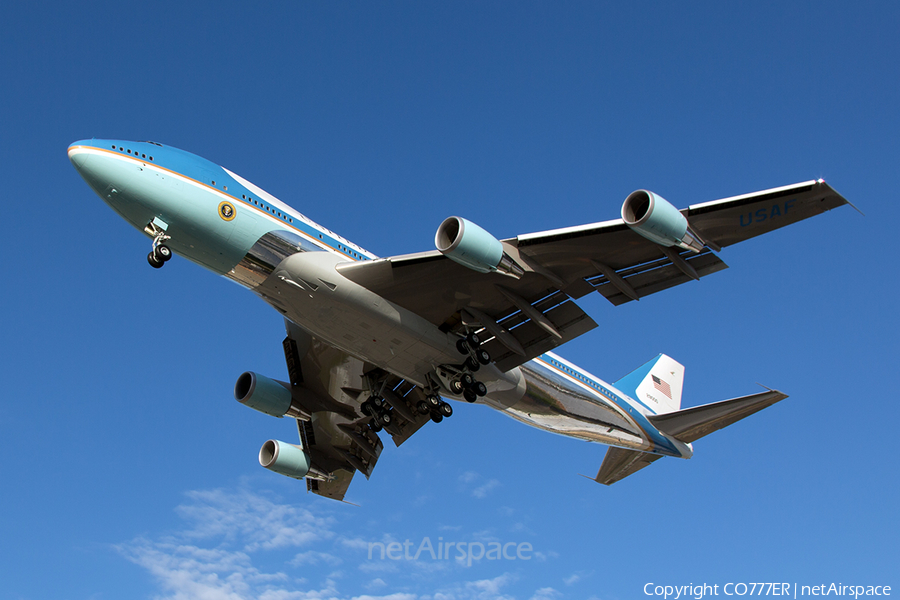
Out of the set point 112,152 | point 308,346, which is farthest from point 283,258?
point 308,346

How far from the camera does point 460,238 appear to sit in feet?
58.7

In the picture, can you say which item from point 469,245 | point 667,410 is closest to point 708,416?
point 667,410

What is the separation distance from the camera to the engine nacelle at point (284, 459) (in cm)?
2752

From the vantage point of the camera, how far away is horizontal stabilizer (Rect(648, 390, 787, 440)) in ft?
81.0

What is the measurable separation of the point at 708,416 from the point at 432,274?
13.4 m

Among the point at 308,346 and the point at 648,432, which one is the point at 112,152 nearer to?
the point at 308,346

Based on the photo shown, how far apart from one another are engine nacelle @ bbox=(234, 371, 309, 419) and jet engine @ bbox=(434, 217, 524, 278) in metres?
10.6

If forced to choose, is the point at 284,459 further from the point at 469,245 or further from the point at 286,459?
the point at 469,245

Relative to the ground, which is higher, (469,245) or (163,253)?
(469,245)

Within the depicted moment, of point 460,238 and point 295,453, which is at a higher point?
point 460,238

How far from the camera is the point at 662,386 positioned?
32844 mm

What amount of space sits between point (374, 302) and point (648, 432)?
1389cm

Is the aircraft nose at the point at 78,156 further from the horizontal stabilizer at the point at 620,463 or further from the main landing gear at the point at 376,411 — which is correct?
the horizontal stabilizer at the point at 620,463

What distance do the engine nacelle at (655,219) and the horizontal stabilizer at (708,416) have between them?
374 inches
